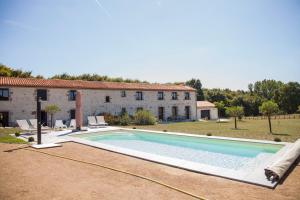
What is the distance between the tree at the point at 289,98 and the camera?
54.6 meters

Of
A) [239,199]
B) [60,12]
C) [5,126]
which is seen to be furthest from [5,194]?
[5,126]

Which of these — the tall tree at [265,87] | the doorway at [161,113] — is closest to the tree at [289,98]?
the tall tree at [265,87]

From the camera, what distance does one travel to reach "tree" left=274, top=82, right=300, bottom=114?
5456cm

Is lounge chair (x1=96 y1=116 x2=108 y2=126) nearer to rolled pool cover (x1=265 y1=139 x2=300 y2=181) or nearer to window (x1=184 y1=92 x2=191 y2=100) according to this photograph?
window (x1=184 y1=92 x2=191 y2=100)

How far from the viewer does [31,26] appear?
44.0 ft

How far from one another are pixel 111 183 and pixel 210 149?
676 cm

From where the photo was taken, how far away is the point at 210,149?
1112 cm

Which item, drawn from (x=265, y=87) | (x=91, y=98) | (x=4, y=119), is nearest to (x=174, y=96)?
(x=91, y=98)

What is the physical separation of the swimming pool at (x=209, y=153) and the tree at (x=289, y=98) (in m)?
51.9

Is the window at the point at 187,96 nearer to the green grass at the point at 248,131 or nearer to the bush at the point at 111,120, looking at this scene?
the green grass at the point at 248,131

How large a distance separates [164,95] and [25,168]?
26176 mm

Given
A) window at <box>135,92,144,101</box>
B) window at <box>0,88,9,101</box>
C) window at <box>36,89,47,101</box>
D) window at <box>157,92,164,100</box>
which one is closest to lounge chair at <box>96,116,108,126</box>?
window at <box>36,89,47,101</box>

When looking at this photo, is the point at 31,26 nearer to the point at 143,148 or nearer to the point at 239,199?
the point at 143,148

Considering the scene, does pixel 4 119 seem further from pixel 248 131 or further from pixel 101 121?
pixel 248 131
